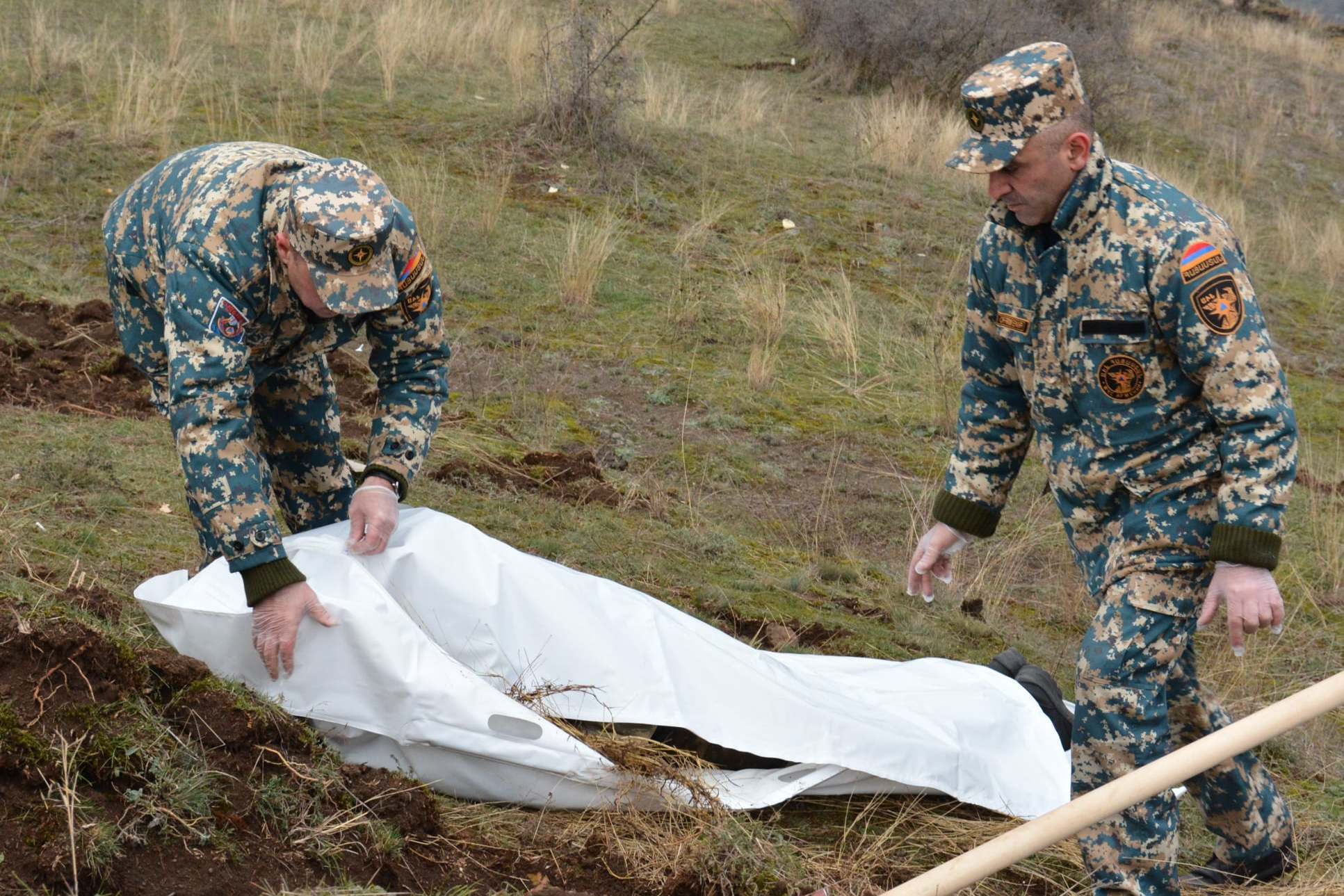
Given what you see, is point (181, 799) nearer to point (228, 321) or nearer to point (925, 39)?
point (228, 321)

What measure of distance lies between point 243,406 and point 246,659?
2.02ft

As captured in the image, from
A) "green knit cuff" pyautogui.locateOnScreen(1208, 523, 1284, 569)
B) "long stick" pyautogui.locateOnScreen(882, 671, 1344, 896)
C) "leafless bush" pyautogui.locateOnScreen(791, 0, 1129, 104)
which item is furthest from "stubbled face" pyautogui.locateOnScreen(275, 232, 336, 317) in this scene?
"leafless bush" pyautogui.locateOnScreen(791, 0, 1129, 104)

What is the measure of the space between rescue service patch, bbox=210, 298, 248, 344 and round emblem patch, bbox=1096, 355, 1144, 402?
2034 mm

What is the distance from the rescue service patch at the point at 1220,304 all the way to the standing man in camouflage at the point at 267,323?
72.6 inches

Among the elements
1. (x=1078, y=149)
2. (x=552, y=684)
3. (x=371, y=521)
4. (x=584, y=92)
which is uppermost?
(x=1078, y=149)

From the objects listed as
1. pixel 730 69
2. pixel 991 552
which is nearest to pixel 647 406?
pixel 991 552

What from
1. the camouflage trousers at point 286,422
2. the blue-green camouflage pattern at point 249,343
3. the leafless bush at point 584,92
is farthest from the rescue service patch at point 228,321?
the leafless bush at point 584,92

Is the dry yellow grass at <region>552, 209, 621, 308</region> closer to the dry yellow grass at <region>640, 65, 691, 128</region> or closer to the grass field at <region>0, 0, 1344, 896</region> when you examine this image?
the grass field at <region>0, 0, 1344, 896</region>

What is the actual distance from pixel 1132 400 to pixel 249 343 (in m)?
2.20

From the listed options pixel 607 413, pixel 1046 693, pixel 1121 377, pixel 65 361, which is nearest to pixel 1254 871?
pixel 1046 693

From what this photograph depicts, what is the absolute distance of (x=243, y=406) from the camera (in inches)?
128

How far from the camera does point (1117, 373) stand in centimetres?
309

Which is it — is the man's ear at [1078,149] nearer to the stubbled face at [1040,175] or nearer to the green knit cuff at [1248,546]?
the stubbled face at [1040,175]

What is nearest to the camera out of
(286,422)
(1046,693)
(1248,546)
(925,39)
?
(1248,546)
